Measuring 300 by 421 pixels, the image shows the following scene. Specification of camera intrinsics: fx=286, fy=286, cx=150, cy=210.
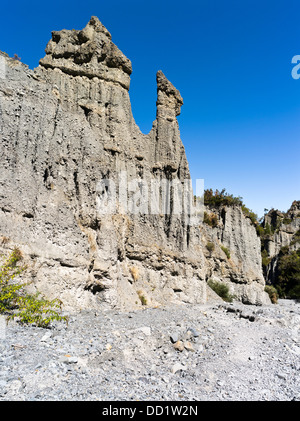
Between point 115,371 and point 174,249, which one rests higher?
point 174,249

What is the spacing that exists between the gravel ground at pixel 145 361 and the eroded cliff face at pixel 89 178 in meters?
2.71

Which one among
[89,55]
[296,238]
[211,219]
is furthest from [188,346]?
[296,238]

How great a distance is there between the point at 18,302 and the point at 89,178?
6.94 metres

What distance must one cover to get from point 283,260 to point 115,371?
137 ft

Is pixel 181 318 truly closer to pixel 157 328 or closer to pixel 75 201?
pixel 157 328

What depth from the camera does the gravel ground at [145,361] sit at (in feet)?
20.9

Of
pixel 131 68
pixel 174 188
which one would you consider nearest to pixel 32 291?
pixel 174 188

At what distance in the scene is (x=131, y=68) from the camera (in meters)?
18.3

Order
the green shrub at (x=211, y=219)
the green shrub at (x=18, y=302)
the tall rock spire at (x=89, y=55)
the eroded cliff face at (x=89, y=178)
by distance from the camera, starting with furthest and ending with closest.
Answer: the green shrub at (x=211, y=219), the tall rock spire at (x=89, y=55), the eroded cliff face at (x=89, y=178), the green shrub at (x=18, y=302)

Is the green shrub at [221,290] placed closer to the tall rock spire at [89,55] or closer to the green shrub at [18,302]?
the green shrub at [18,302]

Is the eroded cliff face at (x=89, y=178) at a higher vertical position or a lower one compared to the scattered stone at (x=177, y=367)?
higher

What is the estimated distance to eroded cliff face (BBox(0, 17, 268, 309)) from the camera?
465 inches

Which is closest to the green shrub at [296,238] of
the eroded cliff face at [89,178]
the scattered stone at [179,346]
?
the eroded cliff face at [89,178]

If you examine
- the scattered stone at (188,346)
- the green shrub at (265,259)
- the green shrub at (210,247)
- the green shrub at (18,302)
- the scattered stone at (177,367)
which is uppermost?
the green shrub at (210,247)
